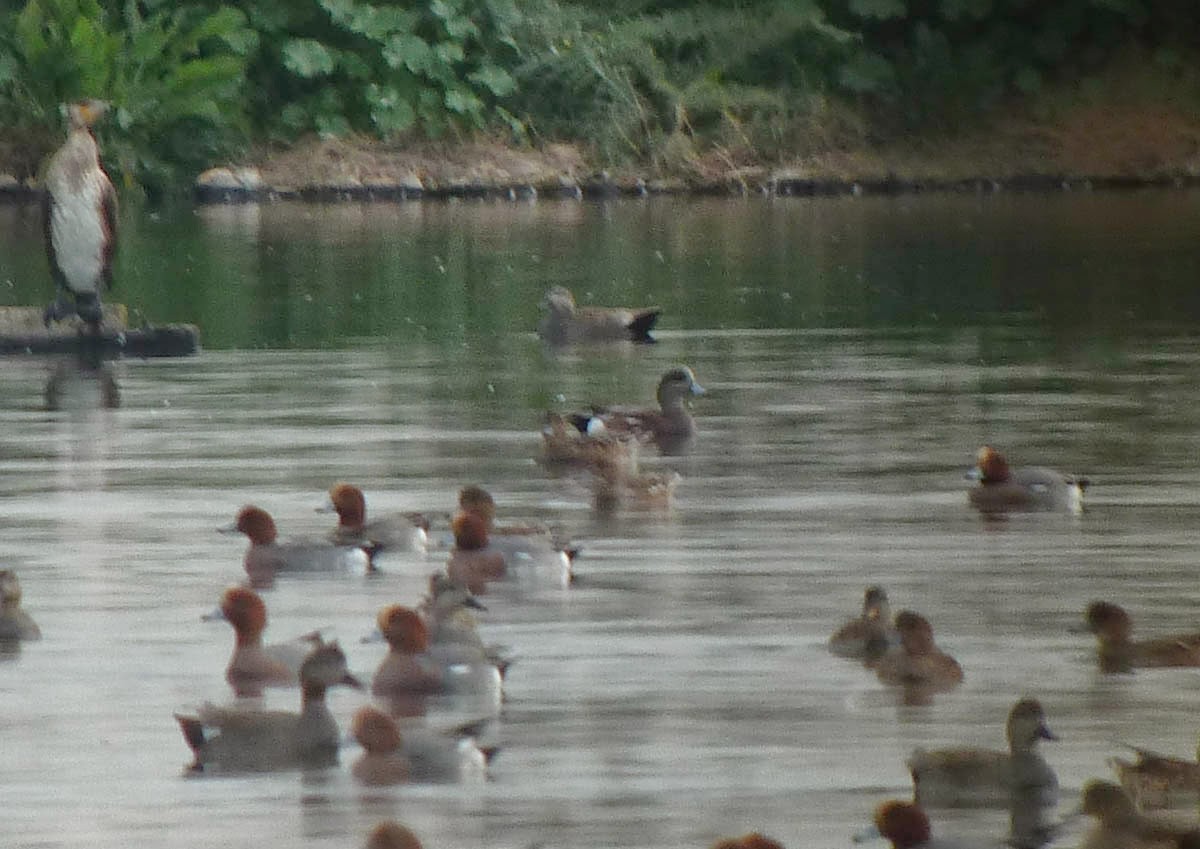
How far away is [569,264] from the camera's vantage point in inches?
1080

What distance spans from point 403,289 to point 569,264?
2.73 m

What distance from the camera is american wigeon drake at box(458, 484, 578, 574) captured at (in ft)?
34.0

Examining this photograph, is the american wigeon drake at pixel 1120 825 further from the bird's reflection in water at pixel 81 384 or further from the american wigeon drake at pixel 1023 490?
the bird's reflection in water at pixel 81 384

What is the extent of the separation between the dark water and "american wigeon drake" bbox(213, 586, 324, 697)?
0.08 metres

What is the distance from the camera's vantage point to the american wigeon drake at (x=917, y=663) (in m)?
8.78

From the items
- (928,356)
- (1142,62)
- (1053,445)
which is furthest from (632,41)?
(1053,445)

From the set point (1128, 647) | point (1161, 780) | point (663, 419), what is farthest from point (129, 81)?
point (1161, 780)

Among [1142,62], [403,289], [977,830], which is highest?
[1142,62]

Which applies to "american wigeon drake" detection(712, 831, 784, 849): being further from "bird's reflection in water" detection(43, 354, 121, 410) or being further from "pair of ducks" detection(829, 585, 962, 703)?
"bird's reflection in water" detection(43, 354, 121, 410)

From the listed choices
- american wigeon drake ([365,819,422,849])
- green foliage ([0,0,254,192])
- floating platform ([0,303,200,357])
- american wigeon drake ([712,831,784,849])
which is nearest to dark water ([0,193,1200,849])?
floating platform ([0,303,200,357])

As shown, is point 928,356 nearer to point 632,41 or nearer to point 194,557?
point 194,557

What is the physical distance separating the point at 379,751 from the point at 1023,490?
15.8 feet

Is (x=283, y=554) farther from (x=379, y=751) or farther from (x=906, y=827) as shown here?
(x=906, y=827)

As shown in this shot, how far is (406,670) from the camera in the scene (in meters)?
8.61
